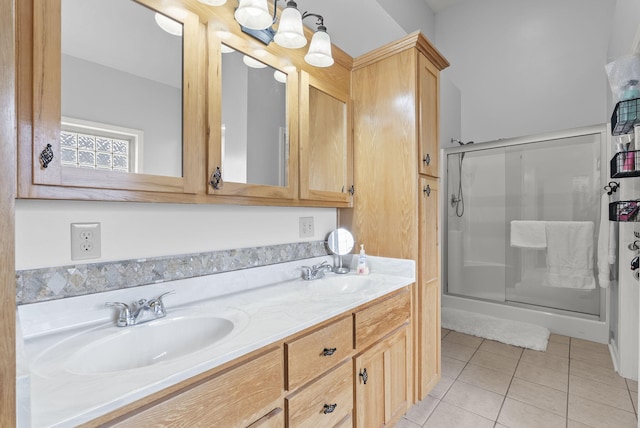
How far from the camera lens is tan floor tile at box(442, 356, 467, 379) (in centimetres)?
217

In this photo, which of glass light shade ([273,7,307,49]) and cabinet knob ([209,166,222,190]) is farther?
glass light shade ([273,7,307,49])

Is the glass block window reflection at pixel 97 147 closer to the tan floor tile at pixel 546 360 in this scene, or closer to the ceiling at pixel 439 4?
the tan floor tile at pixel 546 360

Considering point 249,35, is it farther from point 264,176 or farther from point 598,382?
point 598,382

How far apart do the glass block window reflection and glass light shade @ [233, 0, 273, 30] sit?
616mm

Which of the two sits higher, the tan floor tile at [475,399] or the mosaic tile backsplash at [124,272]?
the mosaic tile backsplash at [124,272]

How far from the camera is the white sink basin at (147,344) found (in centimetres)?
86

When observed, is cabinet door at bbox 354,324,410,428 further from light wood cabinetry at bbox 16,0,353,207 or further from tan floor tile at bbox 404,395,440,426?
light wood cabinetry at bbox 16,0,353,207

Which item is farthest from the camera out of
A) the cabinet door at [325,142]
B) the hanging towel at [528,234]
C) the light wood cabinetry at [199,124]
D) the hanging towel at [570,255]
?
the hanging towel at [528,234]

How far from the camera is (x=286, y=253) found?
1.69 m

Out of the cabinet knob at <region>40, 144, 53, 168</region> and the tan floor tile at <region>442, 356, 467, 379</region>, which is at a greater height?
the cabinet knob at <region>40, 144, 53, 168</region>

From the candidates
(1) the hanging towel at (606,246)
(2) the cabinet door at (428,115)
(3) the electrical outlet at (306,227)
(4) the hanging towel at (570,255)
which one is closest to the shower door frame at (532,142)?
(4) the hanging towel at (570,255)

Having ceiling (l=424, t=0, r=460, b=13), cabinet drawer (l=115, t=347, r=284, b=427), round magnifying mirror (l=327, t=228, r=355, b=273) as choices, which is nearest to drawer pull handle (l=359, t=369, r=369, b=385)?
cabinet drawer (l=115, t=347, r=284, b=427)

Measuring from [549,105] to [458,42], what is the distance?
52.5 inches

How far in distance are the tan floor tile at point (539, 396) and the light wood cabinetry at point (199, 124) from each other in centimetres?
161
